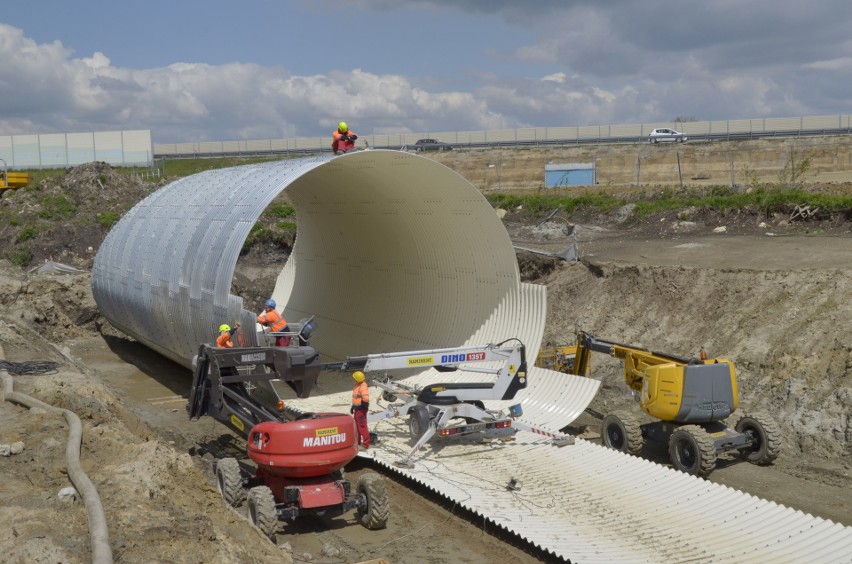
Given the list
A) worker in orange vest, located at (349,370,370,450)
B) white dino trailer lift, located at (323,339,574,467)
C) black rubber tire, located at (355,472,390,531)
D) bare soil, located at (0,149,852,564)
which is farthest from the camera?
white dino trailer lift, located at (323,339,574,467)

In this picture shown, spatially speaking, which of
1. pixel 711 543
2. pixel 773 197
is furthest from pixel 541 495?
pixel 773 197

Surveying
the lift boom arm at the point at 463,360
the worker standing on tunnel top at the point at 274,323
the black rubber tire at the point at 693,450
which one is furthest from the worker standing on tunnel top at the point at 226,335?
the black rubber tire at the point at 693,450

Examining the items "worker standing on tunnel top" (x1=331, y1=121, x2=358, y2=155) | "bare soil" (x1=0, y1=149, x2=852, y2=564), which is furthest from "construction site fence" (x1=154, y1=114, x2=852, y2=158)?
"worker standing on tunnel top" (x1=331, y1=121, x2=358, y2=155)

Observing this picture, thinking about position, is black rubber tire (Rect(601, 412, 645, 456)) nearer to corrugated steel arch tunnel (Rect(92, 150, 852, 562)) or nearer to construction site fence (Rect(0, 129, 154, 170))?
corrugated steel arch tunnel (Rect(92, 150, 852, 562))

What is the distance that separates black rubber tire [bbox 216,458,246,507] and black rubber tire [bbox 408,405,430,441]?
8.24 feet

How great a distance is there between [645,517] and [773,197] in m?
14.9

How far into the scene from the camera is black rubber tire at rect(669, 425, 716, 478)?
34.2 feet

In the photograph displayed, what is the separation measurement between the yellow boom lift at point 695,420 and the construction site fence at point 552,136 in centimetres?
2632

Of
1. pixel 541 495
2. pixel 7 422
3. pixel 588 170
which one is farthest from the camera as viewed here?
pixel 588 170

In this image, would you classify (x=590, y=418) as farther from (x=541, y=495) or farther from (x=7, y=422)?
(x=7, y=422)

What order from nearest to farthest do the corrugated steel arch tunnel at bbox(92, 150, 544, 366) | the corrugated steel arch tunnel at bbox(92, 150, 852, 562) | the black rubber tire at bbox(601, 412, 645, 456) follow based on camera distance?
1. the corrugated steel arch tunnel at bbox(92, 150, 852, 562)
2. the black rubber tire at bbox(601, 412, 645, 456)
3. the corrugated steel arch tunnel at bbox(92, 150, 544, 366)

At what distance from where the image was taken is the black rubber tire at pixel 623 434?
451 inches

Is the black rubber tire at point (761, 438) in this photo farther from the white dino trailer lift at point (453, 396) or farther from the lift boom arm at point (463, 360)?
the lift boom arm at point (463, 360)

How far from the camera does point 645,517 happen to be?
342 inches
